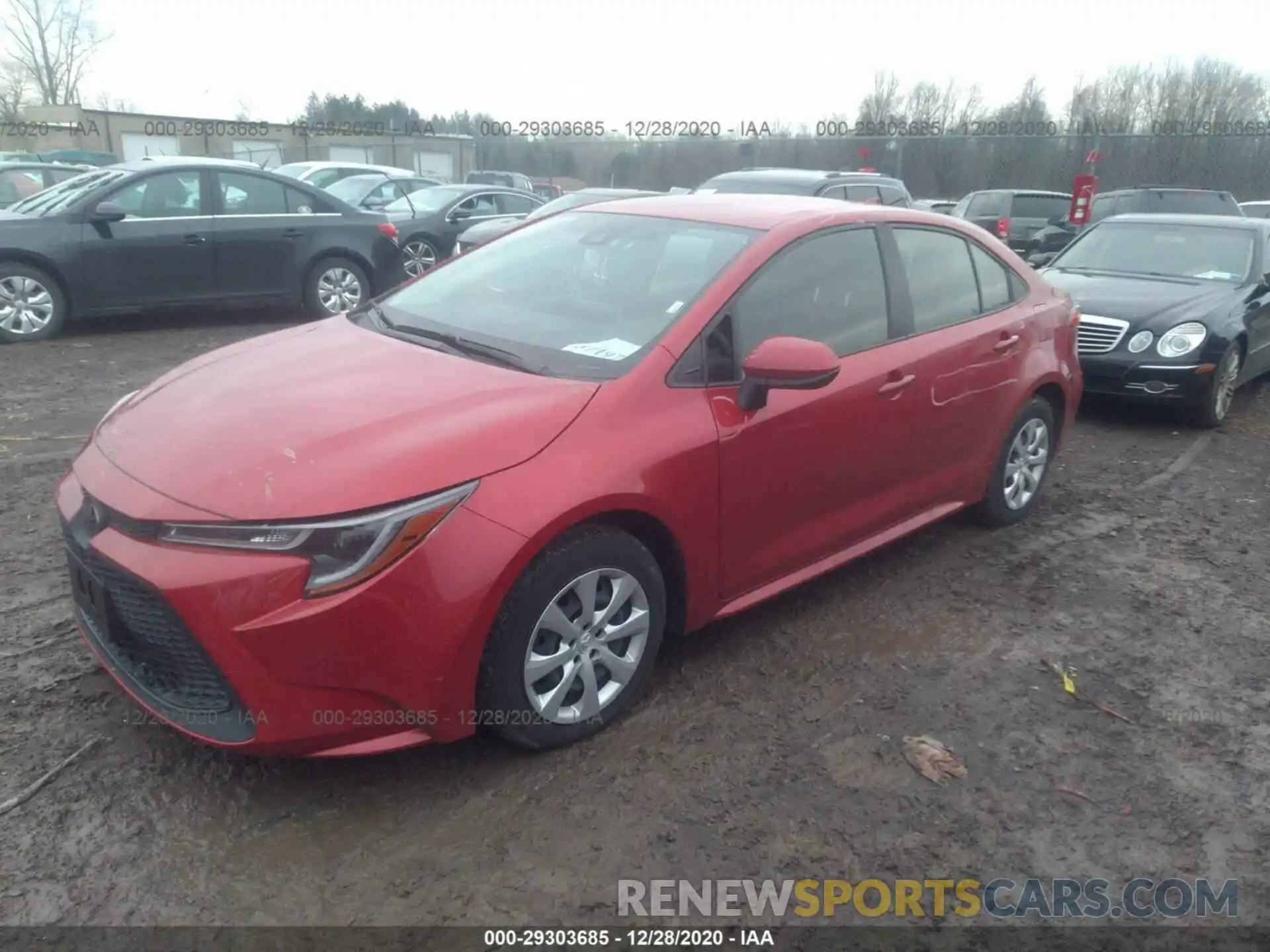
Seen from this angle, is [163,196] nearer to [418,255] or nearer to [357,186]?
[418,255]

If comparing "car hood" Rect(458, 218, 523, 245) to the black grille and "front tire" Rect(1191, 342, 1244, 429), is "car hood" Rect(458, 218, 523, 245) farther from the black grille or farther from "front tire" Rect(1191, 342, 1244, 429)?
Result: the black grille

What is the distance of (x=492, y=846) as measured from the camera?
269 centimetres

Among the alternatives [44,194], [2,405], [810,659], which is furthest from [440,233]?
[810,659]

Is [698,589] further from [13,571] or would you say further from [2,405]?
[2,405]

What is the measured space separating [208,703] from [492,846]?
0.85 m

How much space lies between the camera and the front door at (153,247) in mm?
8531

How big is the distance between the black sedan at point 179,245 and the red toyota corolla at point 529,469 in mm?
5783

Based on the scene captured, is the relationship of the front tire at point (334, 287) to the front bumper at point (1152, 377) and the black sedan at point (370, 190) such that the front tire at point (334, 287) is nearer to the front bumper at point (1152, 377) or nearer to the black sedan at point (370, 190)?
the black sedan at point (370, 190)

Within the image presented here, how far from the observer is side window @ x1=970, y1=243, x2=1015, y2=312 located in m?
4.69

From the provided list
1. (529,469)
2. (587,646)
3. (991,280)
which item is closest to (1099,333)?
(991,280)

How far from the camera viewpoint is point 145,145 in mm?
38781

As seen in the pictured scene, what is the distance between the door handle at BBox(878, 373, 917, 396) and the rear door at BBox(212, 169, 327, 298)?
7302mm

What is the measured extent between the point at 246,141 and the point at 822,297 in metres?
40.2

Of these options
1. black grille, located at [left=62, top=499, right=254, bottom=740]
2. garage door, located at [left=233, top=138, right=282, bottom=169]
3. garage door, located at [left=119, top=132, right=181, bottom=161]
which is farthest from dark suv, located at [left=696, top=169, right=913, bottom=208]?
garage door, located at [left=119, top=132, right=181, bottom=161]
